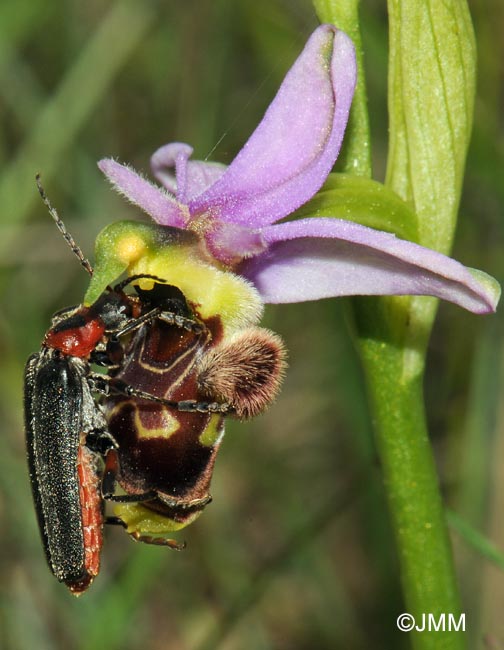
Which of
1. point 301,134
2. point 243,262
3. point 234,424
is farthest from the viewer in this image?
point 234,424

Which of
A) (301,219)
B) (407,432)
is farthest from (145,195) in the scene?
(407,432)

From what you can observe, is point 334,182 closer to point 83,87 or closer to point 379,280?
point 379,280

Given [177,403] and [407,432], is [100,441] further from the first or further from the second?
[407,432]

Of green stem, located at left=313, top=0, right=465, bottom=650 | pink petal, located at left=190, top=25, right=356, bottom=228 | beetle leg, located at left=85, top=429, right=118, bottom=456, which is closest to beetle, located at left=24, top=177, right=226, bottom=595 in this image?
beetle leg, located at left=85, top=429, right=118, bottom=456

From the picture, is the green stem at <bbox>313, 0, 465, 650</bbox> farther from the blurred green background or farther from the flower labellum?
the blurred green background

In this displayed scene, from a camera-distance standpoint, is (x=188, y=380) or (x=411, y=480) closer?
(x=188, y=380)

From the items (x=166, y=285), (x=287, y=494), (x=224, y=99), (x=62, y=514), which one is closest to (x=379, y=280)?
(x=166, y=285)

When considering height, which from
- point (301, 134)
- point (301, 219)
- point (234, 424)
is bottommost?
point (234, 424)

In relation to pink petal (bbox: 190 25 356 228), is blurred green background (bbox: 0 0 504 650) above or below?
below
